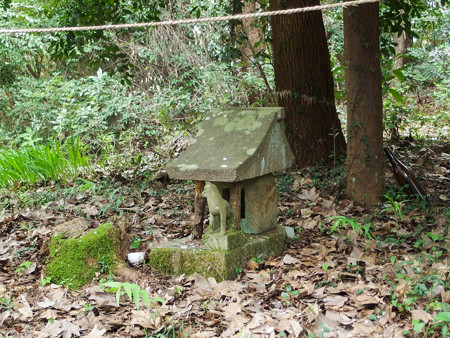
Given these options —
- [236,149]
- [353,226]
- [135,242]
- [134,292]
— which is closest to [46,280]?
[135,242]

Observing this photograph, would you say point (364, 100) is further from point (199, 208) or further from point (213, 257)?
point (213, 257)

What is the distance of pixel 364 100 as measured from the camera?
4.96 metres

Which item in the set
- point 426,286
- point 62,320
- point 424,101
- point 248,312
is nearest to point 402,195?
point 426,286

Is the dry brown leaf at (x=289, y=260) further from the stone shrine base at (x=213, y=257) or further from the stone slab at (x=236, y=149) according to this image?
the stone slab at (x=236, y=149)

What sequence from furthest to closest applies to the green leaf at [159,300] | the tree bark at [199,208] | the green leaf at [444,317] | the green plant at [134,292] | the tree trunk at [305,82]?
the tree trunk at [305,82]
the tree bark at [199,208]
the green leaf at [159,300]
the green plant at [134,292]
the green leaf at [444,317]

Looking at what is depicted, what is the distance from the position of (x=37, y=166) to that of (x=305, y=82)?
402 centimetres

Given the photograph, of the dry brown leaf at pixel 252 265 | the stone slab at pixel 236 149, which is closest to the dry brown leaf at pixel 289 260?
the dry brown leaf at pixel 252 265

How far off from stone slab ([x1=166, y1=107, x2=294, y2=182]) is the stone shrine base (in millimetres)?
575

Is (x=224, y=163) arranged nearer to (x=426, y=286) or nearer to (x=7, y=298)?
(x=426, y=286)

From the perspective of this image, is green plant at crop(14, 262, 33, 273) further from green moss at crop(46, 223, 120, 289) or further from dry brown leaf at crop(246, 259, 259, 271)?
dry brown leaf at crop(246, 259, 259, 271)

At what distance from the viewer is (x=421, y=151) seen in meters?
7.09

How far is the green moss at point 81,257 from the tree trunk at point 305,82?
3159 millimetres

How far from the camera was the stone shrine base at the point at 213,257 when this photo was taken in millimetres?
3762

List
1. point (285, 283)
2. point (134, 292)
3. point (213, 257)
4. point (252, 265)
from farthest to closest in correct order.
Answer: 1. point (252, 265)
2. point (213, 257)
3. point (285, 283)
4. point (134, 292)
